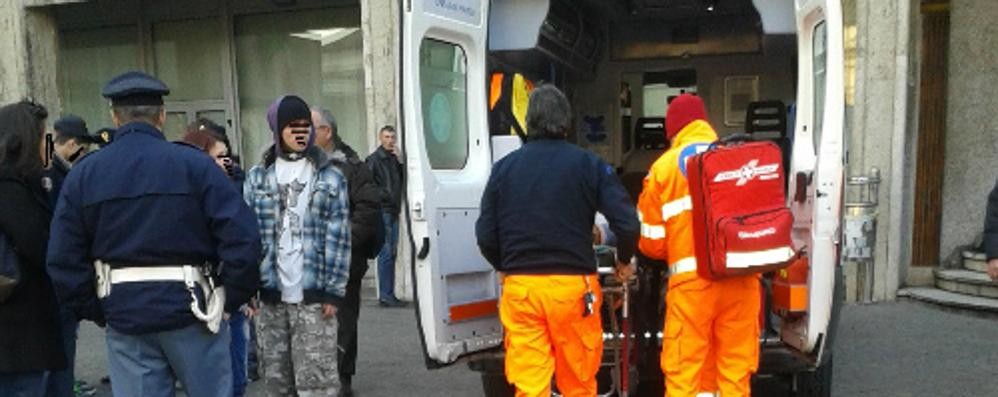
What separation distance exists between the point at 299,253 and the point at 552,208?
117 cm

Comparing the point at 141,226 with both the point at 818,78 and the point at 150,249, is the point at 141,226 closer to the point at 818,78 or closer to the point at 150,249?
the point at 150,249

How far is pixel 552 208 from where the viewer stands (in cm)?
327

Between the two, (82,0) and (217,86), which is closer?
(82,0)

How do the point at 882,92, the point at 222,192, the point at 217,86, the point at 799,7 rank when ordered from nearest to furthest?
1. the point at 222,192
2. the point at 799,7
3. the point at 882,92
4. the point at 217,86

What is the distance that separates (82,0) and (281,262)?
7.05 metres

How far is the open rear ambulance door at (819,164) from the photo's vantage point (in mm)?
3463

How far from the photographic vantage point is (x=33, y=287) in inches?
124

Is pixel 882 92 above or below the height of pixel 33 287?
above

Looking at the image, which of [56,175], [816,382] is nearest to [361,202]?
[56,175]

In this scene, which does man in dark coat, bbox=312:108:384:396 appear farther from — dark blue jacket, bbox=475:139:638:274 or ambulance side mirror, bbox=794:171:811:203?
ambulance side mirror, bbox=794:171:811:203

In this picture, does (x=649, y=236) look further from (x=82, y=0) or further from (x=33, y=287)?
(x=82, y=0)

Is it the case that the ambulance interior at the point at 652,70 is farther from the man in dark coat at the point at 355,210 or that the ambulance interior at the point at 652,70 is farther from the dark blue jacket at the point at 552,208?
the dark blue jacket at the point at 552,208

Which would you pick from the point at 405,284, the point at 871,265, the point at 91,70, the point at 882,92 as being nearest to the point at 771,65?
the point at 882,92

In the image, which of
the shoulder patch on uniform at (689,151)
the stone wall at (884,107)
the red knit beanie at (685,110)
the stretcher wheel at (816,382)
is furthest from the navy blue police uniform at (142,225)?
the stone wall at (884,107)
